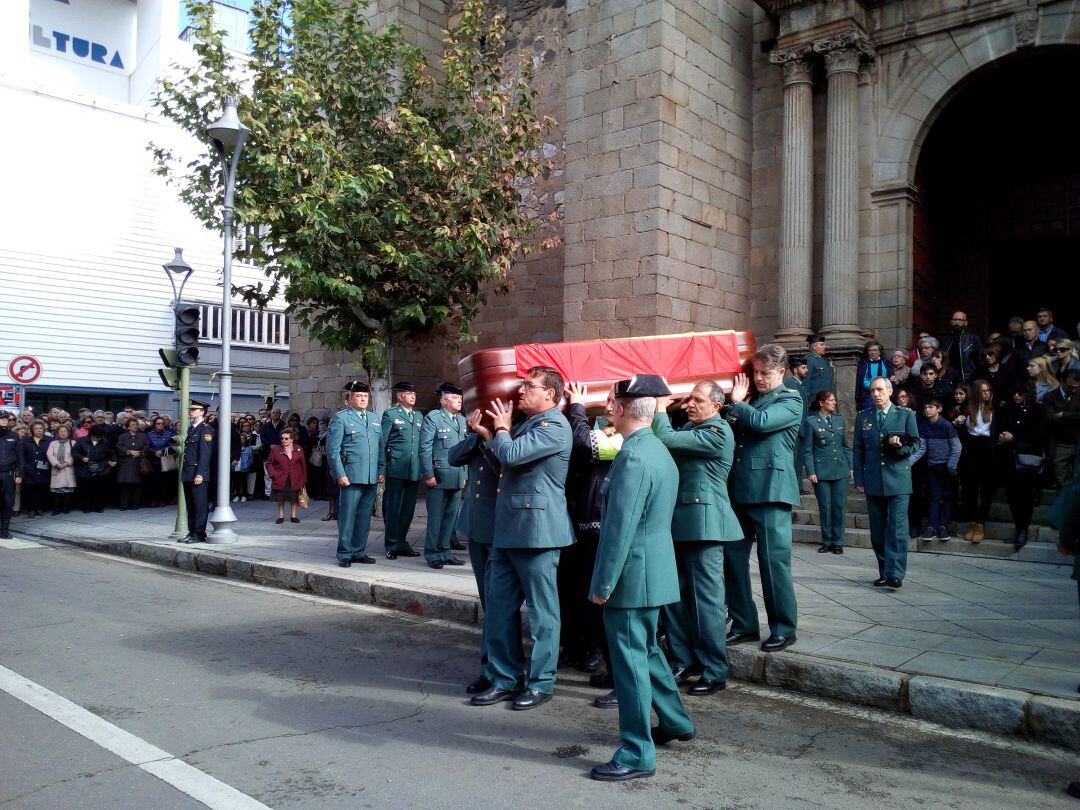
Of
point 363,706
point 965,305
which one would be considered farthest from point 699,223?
point 363,706

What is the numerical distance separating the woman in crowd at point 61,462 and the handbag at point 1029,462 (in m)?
15.5

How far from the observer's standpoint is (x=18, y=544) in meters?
12.6

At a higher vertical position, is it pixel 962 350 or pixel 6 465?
pixel 962 350

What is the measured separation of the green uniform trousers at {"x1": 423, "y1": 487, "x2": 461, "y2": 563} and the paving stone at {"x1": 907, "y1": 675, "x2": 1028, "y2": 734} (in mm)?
5519

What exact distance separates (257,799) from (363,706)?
134 cm

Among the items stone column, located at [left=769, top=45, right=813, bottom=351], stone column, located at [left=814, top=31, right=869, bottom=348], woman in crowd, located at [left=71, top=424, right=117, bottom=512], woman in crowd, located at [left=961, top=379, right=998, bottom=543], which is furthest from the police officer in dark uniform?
woman in crowd, located at [left=961, top=379, right=998, bottom=543]

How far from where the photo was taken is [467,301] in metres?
14.4

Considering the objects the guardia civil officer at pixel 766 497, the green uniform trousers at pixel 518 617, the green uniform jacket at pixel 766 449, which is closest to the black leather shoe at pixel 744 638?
the guardia civil officer at pixel 766 497

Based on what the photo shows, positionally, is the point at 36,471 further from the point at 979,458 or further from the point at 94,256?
the point at 979,458

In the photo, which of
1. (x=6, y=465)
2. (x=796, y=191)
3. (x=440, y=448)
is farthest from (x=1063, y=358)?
(x=6, y=465)

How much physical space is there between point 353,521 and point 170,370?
5.05 m

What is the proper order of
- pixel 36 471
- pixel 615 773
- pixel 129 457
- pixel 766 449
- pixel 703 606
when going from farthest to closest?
pixel 129 457 → pixel 36 471 → pixel 766 449 → pixel 703 606 → pixel 615 773

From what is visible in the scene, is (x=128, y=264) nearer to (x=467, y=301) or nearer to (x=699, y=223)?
(x=467, y=301)

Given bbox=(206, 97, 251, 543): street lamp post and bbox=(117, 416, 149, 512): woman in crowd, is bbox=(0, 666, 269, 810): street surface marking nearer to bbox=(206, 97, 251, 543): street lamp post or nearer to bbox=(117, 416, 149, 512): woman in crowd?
bbox=(206, 97, 251, 543): street lamp post
